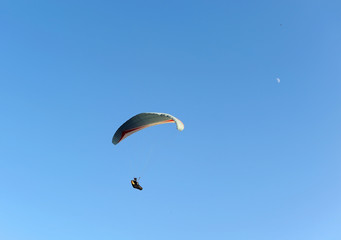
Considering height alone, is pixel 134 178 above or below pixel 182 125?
below

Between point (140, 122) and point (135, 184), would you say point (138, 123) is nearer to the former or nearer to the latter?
point (140, 122)

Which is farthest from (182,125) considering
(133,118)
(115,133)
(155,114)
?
(115,133)

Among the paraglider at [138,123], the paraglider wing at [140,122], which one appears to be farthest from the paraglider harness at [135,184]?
the paraglider wing at [140,122]

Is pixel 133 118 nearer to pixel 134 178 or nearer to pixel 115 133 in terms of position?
pixel 115 133

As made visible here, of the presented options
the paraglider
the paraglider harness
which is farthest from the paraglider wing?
the paraglider harness

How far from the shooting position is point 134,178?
3812 cm

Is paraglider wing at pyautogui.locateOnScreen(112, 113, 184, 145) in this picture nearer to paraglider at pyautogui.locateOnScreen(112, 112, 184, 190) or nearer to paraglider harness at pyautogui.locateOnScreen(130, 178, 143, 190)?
paraglider at pyautogui.locateOnScreen(112, 112, 184, 190)

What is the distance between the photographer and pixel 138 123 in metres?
37.4

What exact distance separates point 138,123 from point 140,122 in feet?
0.98

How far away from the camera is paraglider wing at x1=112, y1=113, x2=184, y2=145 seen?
3554cm

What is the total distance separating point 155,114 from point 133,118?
2859mm

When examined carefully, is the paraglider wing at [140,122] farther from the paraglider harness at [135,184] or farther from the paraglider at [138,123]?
the paraglider harness at [135,184]

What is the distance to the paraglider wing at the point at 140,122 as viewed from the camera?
35537 millimetres

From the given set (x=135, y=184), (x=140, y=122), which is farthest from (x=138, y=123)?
(x=135, y=184)
